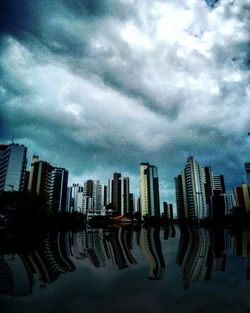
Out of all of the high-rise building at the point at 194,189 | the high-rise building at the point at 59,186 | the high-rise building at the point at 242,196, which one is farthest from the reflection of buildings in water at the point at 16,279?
the high-rise building at the point at 242,196

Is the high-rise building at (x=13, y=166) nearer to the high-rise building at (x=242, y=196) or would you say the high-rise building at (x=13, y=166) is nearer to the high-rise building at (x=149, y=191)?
the high-rise building at (x=149, y=191)

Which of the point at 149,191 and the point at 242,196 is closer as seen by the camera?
the point at 242,196

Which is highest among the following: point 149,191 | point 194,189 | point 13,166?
point 13,166

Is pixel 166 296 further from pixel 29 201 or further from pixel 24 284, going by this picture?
pixel 29 201

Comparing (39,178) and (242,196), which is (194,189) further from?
(39,178)

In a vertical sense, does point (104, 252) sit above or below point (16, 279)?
above

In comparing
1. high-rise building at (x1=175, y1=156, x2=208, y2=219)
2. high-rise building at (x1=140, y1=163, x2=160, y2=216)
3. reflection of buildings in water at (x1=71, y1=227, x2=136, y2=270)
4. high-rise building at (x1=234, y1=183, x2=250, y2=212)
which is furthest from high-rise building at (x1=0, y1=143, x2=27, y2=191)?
high-rise building at (x1=234, y1=183, x2=250, y2=212)

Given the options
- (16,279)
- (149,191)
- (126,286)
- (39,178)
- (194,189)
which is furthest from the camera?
(149,191)

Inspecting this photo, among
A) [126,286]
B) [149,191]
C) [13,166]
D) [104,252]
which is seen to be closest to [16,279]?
[126,286]
